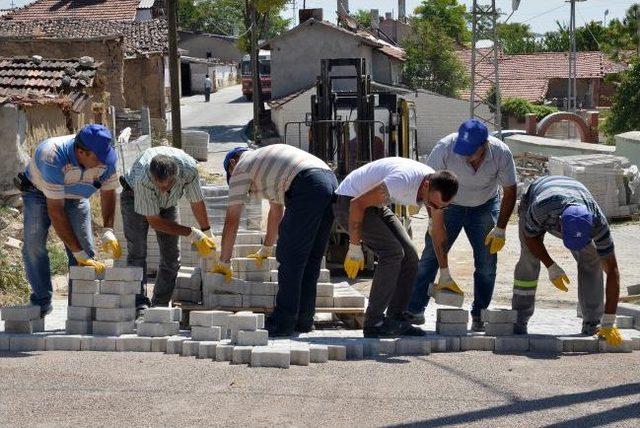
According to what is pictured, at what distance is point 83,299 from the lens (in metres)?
8.77

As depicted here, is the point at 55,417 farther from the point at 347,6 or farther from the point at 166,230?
the point at 347,6

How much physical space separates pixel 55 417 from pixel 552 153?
23286mm

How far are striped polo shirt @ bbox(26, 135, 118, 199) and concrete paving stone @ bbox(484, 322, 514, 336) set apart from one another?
10.3 feet

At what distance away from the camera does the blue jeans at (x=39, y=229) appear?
8953 millimetres

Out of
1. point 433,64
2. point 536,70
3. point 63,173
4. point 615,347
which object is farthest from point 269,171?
point 536,70

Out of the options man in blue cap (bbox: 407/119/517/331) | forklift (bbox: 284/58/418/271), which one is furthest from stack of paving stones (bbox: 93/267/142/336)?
forklift (bbox: 284/58/418/271)

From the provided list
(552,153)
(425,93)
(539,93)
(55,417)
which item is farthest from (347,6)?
(55,417)

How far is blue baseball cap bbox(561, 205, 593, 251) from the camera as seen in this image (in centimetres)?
784

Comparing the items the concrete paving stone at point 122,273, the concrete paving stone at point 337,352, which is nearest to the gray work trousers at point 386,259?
the concrete paving stone at point 337,352

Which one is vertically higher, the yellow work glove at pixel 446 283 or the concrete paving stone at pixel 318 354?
the yellow work glove at pixel 446 283

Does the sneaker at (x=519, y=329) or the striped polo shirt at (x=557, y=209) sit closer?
the striped polo shirt at (x=557, y=209)

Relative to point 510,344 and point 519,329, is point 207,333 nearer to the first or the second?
point 510,344

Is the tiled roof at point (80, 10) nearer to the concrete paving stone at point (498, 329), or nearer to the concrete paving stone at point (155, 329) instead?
the concrete paving stone at point (155, 329)

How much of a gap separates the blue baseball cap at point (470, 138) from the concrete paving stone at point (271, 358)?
225 centimetres
